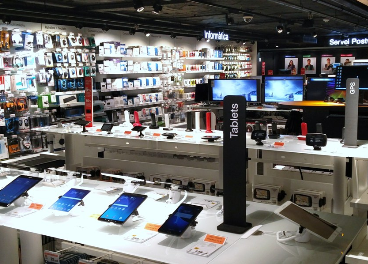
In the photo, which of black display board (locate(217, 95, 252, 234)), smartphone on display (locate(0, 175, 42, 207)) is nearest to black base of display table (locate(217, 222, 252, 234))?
black display board (locate(217, 95, 252, 234))

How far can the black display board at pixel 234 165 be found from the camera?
2.96m

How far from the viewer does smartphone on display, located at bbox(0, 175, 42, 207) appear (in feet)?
11.6

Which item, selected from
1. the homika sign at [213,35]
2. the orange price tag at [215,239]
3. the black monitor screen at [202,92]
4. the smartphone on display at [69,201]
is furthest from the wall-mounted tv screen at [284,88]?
the orange price tag at [215,239]

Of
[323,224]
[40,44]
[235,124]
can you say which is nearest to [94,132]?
[40,44]

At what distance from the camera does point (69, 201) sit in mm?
3373

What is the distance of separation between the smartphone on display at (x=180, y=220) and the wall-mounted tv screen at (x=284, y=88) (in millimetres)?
6118

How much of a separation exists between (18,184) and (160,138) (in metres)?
2.63

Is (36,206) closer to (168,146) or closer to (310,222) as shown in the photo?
(310,222)

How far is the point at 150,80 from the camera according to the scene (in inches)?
452

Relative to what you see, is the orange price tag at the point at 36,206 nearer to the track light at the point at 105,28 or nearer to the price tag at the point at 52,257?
the price tag at the point at 52,257

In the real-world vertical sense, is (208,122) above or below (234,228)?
above

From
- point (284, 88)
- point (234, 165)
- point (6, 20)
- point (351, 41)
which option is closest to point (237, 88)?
point (284, 88)

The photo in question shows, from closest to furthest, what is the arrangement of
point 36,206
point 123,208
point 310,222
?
point 310,222, point 123,208, point 36,206

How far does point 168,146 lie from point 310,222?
352 centimetres
